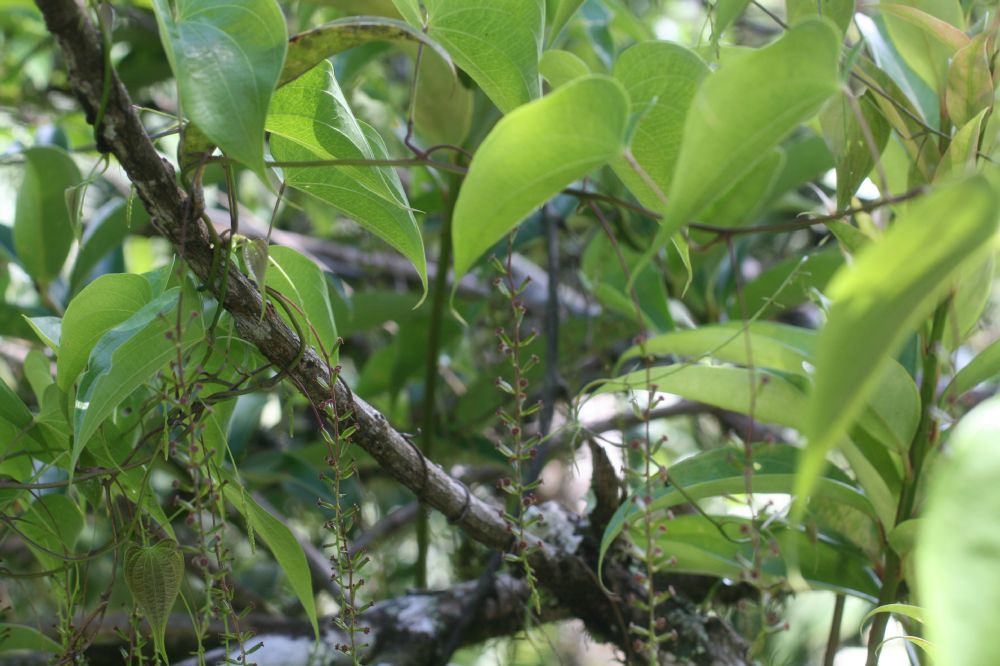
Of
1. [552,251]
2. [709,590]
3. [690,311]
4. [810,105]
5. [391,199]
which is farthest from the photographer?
[690,311]

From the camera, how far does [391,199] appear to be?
0.40 meters

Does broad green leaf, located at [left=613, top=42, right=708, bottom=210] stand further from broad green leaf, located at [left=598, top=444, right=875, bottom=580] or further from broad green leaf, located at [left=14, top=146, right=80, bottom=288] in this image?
broad green leaf, located at [left=14, top=146, right=80, bottom=288]

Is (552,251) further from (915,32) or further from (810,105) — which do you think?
(810,105)

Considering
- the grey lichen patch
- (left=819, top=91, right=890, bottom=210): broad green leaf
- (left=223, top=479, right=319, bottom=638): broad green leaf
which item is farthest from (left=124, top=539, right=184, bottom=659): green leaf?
(left=819, top=91, right=890, bottom=210): broad green leaf

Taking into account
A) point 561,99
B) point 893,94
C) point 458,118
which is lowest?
point 561,99

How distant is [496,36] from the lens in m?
0.38

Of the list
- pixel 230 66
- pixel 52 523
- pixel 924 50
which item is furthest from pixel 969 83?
pixel 52 523

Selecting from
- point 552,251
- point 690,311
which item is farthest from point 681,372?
point 690,311

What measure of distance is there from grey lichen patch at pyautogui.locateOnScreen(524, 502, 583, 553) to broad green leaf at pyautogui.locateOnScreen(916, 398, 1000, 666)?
411 mm

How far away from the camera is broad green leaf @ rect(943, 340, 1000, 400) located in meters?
0.49

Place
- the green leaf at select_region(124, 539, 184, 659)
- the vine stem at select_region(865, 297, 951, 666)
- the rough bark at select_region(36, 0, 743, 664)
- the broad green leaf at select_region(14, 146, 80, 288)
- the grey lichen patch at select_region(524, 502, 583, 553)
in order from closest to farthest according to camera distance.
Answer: the rough bark at select_region(36, 0, 743, 664) < the green leaf at select_region(124, 539, 184, 659) < the vine stem at select_region(865, 297, 951, 666) < the grey lichen patch at select_region(524, 502, 583, 553) < the broad green leaf at select_region(14, 146, 80, 288)

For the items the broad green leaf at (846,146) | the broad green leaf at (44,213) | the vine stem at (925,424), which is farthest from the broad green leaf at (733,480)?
the broad green leaf at (44,213)

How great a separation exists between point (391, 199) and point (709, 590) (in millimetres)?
432

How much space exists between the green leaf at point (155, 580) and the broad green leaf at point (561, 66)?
0.93 feet
